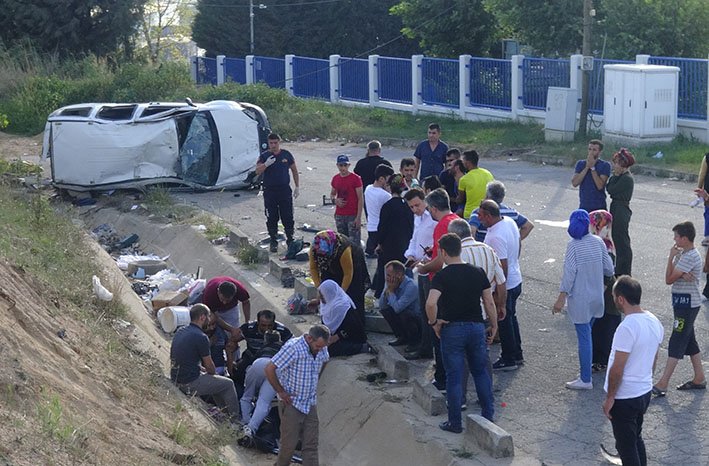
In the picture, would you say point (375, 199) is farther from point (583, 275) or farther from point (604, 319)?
point (583, 275)

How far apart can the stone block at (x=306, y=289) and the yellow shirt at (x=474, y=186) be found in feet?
6.88

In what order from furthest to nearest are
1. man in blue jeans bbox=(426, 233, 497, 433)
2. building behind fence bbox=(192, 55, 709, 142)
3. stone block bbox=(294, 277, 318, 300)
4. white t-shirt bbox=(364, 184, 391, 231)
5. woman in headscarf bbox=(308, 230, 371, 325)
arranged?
building behind fence bbox=(192, 55, 709, 142)
stone block bbox=(294, 277, 318, 300)
white t-shirt bbox=(364, 184, 391, 231)
woman in headscarf bbox=(308, 230, 371, 325)
man in blue jeans bbox=(426, 233, 497, 433)

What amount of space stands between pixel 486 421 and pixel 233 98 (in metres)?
25.8

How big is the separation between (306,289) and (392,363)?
2822mm

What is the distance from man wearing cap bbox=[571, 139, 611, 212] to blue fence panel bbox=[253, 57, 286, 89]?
100.0 ft

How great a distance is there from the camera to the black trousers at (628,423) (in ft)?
22.3

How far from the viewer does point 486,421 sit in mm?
8023

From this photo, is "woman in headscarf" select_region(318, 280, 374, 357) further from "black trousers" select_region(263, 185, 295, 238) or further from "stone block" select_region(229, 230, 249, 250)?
"stone block" select_region(229, 230, 249, 250)

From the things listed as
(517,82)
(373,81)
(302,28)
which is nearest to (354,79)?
(373,81)

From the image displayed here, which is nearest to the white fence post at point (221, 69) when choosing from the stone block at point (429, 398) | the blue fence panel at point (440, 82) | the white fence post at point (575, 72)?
the blue fence panel at point (440, 82)

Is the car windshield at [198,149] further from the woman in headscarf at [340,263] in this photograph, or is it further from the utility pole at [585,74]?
the utility pole at [585,74]

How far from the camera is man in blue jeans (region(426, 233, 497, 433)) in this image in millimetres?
7934

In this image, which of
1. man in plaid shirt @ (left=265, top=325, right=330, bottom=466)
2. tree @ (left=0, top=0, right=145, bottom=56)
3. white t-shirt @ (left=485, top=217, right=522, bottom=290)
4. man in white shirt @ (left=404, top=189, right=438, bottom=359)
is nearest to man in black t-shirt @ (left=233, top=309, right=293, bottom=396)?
man in white shirt @ (left=404, top=189, right=438, bottom=359)

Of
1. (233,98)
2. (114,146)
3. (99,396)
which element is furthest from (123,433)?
(233,98)
